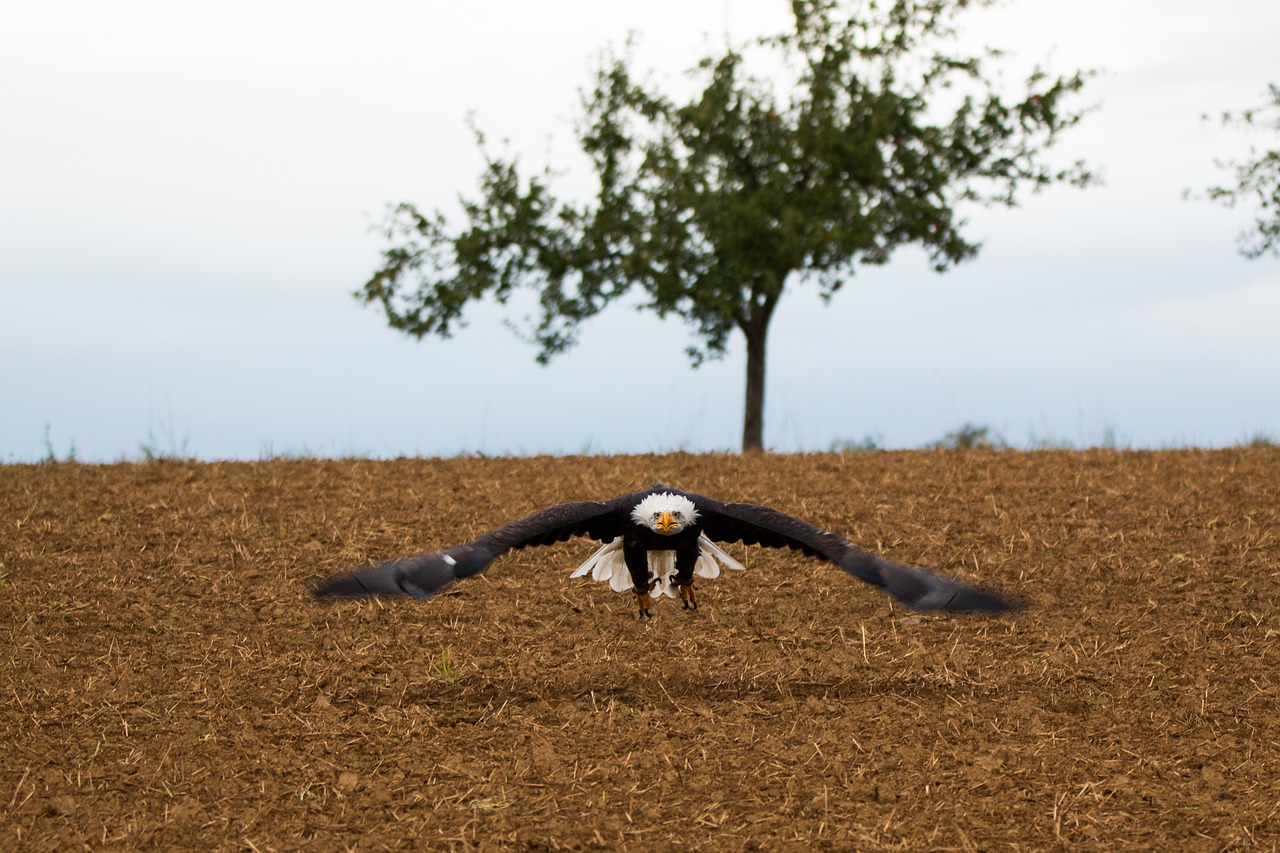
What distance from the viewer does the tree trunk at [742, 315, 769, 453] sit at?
1862 centimetres

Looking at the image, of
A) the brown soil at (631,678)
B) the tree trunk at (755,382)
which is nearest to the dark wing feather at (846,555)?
the brown soil at (631,678)

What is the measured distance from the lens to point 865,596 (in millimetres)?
9867

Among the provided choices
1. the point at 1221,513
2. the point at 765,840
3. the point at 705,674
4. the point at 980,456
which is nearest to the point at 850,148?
the point at 980,456

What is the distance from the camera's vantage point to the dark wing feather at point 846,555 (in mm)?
6598

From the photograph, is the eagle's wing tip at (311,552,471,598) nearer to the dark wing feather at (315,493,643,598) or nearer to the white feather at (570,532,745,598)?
the dark wing feather at (315,493,643,598)

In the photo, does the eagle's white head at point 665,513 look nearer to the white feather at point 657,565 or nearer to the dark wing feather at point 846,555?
the dark wing feather at point 846,555

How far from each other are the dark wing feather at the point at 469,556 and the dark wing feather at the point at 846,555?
1.92 ft

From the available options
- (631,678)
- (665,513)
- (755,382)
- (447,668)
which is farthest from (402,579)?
(755,382)

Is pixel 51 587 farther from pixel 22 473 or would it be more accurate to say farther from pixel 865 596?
pixel 865 596

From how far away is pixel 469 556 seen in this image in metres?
6.79

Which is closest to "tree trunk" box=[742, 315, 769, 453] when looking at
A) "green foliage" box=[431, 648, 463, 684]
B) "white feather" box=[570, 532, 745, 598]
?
"white feather" box=[570, 532, 745, 598]

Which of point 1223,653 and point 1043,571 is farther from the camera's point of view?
point 1043,571

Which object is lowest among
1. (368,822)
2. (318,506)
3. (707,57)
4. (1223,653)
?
(368,822)

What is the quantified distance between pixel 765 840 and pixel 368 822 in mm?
2053
